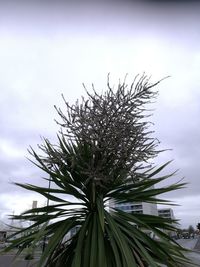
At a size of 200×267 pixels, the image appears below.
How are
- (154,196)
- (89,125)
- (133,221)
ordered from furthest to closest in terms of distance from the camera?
(154,196) → (89,125) → (133,221)

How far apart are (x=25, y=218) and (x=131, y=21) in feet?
7.68

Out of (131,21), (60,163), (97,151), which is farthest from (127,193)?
(131,21)

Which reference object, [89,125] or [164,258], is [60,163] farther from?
[164,258]

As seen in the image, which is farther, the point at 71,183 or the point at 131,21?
the point at 71,183

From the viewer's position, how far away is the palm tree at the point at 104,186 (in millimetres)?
2988

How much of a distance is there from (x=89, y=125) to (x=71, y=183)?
2.39ft

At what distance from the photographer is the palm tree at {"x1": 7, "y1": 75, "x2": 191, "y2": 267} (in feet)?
9.80

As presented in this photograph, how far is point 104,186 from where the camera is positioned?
3.29 metres

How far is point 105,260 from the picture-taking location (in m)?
2.73

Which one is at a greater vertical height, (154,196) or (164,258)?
(154,196)

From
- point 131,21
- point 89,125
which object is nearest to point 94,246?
point 89,125

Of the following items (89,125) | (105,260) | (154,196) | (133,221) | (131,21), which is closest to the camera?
(131,21)

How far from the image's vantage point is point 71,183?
3494 mm

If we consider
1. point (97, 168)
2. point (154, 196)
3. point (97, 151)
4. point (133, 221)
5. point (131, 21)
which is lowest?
point (133, 221)
